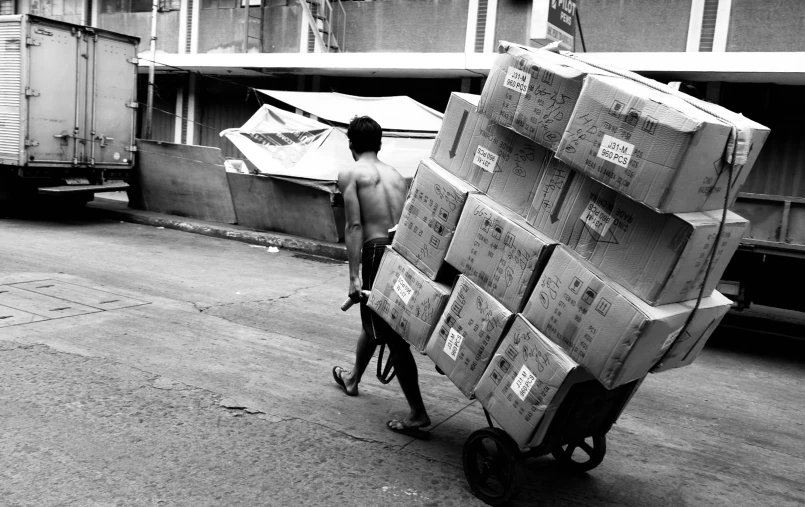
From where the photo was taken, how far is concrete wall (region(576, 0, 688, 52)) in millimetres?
12680

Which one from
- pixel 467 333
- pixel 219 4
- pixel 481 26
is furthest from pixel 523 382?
pixel 219 4

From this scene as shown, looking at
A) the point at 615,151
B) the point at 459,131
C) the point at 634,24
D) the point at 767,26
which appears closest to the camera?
the point at 615,151

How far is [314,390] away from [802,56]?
9.68 meters

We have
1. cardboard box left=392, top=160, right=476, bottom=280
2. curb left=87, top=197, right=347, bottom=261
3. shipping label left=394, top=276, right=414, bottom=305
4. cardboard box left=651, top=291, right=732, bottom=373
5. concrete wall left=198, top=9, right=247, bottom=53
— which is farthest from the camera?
concrete wall left=198, top=9, right=247, bottom=53

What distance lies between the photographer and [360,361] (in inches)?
186

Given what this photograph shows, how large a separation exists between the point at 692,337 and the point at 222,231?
33.2 ft

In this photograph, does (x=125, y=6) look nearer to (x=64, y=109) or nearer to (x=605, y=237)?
(x=64, y=109)

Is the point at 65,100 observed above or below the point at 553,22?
below

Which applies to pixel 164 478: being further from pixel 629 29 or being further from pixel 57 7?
pixel 57 7

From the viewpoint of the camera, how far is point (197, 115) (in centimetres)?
1958

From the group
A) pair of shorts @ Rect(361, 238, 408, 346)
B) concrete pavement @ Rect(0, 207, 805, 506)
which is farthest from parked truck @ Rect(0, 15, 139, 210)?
pair of shorts @ Rect(361, 238, 408, 346)

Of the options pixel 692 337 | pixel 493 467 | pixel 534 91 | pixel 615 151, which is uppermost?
pixel 534 91

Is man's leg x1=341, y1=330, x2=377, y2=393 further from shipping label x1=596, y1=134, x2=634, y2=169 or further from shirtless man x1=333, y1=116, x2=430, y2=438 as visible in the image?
shipping label x1=596, y1=134, x2=634, y2=169

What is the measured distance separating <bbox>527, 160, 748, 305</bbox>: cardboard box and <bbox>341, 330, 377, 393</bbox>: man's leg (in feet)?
5.58
